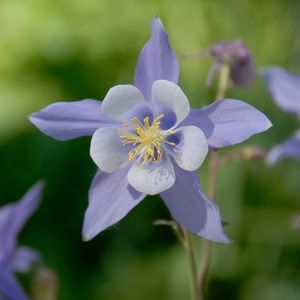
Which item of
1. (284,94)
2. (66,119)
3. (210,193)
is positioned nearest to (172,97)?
(66,119)

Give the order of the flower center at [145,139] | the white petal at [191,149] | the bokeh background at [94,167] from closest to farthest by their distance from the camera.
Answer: the white petal at [191,149] → the flower center at [145,139] → the bokeh background at [94,167]

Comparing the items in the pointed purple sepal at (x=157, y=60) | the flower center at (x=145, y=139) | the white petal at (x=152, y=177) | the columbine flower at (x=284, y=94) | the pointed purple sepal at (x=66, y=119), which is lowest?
the columbine flower at (x=284, y=94)

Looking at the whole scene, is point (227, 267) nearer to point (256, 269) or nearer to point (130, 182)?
point (256, 269)

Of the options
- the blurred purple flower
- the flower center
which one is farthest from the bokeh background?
the flower center

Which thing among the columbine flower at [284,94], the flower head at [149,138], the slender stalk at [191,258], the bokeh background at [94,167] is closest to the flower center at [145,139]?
the flower head at [149,138]

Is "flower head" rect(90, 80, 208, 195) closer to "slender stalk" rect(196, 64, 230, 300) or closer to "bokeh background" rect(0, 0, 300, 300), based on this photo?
"slender stalk" rect(196, 64, 230, 300)

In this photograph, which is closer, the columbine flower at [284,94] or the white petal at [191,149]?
the white petal at [191,149]

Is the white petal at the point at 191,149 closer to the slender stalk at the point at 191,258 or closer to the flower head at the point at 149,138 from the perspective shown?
the flower head at the point at 149,138
